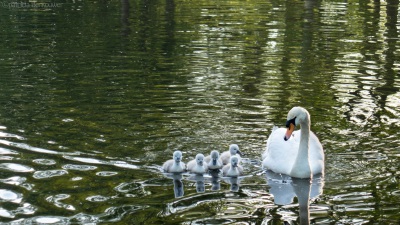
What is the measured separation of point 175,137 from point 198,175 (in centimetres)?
177

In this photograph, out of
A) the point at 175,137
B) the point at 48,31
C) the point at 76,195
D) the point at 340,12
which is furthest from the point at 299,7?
the point at 76,195

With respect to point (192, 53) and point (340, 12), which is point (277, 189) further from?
point (340, 12)

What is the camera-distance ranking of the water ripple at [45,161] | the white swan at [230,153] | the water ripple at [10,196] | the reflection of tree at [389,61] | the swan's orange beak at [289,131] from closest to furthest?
the water ripple at [10,196] → the swan's orange beak at [289,131] → the water ripple at [45,161] → the white swan at [230,153] → the reflection of tree at [389,61]

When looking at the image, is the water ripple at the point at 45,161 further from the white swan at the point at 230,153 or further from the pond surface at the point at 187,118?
the white swan at the point at 230,153

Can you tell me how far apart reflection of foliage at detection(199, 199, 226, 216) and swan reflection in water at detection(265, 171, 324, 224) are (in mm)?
701

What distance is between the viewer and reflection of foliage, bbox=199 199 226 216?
31.6 feet

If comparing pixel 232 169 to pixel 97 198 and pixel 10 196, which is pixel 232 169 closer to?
pixel 97 198

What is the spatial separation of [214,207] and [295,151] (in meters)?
2.45

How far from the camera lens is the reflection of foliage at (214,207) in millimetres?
9641

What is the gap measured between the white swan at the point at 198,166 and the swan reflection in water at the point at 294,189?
919mm

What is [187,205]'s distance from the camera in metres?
9.86

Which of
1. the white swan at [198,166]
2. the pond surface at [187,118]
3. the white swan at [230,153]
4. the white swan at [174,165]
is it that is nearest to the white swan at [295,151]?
the pond surface at [187,118]

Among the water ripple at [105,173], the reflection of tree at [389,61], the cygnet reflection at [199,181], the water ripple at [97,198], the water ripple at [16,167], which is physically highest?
the water ripple at [16,167]

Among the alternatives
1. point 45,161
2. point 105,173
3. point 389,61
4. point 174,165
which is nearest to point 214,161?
point 174,165
